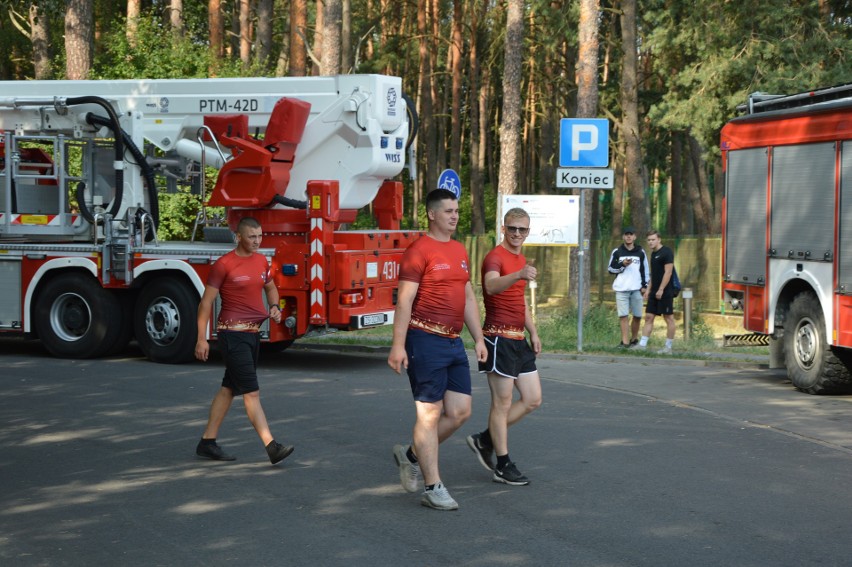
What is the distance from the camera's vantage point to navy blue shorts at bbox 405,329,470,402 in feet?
25.5

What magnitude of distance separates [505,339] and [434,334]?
31.2 inches

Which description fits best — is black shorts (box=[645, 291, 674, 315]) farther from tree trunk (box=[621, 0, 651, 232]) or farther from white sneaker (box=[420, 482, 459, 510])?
tree trunk (box=[621, 0, 651, 232])

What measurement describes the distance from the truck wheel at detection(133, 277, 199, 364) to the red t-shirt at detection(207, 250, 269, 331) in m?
6.23

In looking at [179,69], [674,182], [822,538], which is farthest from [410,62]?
[822,538]

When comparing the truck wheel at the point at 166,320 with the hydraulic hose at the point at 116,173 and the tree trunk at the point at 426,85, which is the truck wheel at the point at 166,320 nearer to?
the hydraulic hose at the point at 116,173

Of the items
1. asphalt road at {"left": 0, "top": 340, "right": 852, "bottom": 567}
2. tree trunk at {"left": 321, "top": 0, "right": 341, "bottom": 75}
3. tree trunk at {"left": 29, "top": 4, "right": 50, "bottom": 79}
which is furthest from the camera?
tree trunk at {"left": 29, "top": 4, "right": 50, "bottom": 79}

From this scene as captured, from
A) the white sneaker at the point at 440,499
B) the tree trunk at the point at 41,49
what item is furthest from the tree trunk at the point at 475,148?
the white sneaker at the point at 440,499

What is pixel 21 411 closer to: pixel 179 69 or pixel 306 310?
pixel 306 310

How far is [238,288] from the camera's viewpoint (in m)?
9.23

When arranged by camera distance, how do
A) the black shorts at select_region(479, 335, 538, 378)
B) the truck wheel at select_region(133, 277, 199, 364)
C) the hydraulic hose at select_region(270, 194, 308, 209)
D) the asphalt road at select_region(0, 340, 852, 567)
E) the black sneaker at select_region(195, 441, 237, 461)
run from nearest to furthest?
the asphalt road at select_region(0, 340, 852, 567) → the black shorts at select_region(479, 335, 538, 378) → the black sneaker at select_region(195, 441, 237, 461) → the hydraulic hose at select_region(270, 194, 308, 209) → the truck wheel at select_region(133, 277, 199, 364)

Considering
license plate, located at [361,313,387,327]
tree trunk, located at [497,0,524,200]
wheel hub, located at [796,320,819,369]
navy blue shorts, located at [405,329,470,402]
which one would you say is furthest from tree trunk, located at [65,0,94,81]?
navy blue shorts, located at [405,329,470,402]

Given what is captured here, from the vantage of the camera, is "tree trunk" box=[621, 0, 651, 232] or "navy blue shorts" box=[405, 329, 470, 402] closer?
"navy blue shorts" box=[405, 329, 470, 402]

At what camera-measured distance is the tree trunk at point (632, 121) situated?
3256 cm

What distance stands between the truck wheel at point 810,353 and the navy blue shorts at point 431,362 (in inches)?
263
